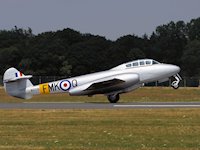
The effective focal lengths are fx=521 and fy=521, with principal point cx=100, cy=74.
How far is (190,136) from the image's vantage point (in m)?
14.5

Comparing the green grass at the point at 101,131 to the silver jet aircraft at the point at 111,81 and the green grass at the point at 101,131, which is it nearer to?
the green grass at the point at 101,131

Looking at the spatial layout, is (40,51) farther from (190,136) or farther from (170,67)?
(190,136)

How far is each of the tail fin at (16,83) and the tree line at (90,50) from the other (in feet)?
216

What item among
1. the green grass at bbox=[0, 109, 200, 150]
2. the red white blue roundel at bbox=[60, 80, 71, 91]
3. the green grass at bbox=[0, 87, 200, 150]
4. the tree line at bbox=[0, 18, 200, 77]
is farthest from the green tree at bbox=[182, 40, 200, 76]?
the green grass at bbox=[0, 109, 200, 150]

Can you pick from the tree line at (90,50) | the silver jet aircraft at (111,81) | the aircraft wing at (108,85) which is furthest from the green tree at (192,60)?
the aircraft wing at (108,85)

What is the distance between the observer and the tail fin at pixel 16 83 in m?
35.8

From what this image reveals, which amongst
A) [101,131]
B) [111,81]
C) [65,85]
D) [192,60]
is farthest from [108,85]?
[192,60]

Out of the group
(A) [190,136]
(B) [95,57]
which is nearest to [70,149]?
(A) [190,136]

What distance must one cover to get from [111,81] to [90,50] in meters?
91.8

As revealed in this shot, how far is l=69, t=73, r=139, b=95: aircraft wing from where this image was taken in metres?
33.6

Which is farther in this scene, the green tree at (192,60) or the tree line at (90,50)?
the green tree at (192,60)

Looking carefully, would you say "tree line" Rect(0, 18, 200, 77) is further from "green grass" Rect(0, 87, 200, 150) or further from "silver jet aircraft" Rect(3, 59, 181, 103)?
"green grass" Rect(0, 87, 200, 150)

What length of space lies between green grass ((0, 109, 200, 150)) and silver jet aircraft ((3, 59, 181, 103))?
11229 millimetres

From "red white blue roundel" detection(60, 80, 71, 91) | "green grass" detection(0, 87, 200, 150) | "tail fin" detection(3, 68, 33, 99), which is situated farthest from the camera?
"tail fin" detection(3, 68, 33, 99)
